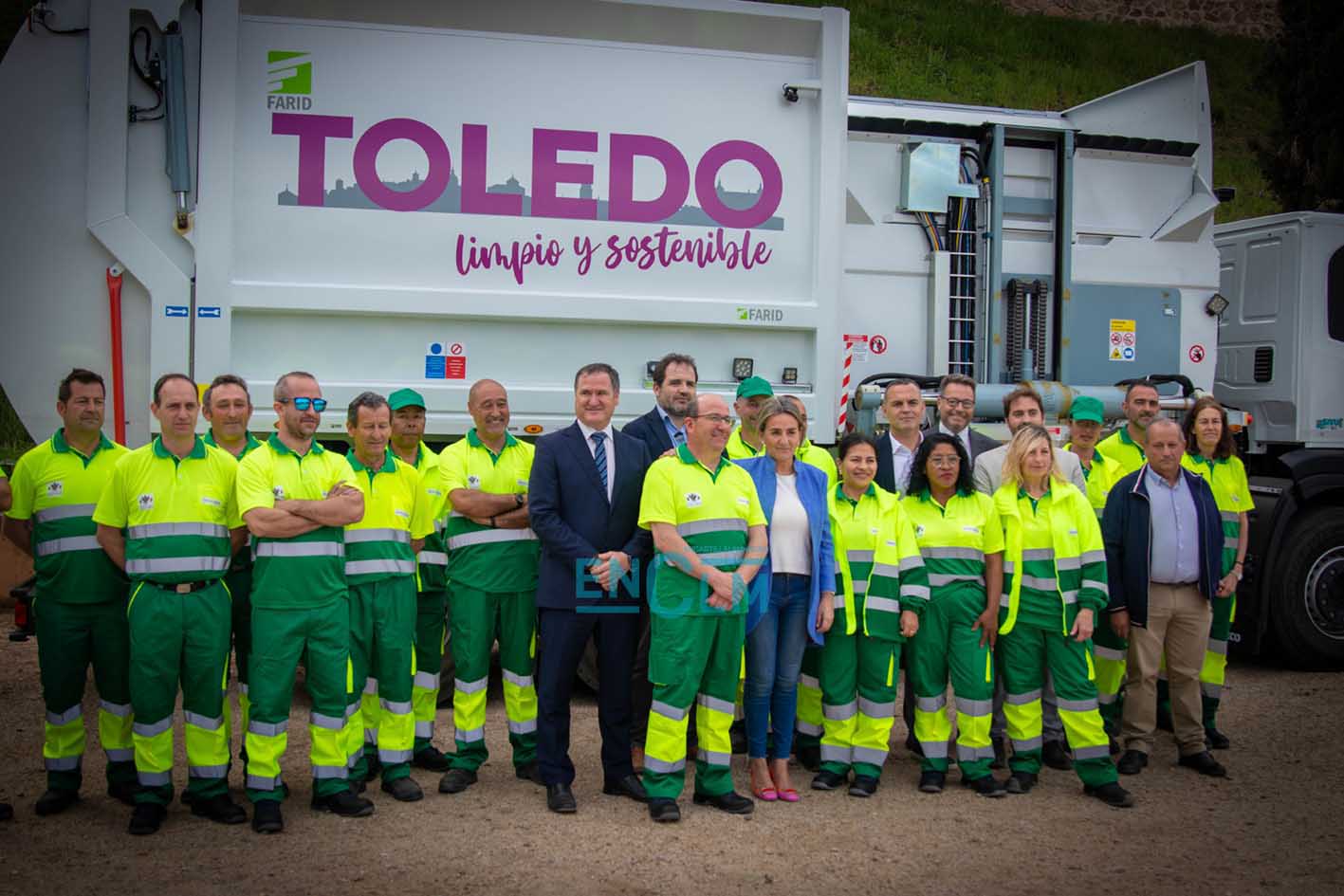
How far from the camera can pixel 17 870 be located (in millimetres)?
4242

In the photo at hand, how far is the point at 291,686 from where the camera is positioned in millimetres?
4723

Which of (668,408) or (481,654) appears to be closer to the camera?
(481,654)

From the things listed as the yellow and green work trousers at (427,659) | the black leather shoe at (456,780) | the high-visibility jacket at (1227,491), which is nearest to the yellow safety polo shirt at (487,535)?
the yellow and green work trousers at (427,659)

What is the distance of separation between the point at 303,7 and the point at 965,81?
848 inches

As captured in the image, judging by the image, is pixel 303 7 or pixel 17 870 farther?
pixel 303 7

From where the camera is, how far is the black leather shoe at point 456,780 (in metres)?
5.20

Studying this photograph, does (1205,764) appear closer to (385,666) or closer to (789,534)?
(789,534)

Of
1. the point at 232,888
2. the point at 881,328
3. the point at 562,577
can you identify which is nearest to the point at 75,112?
the point at 562,577

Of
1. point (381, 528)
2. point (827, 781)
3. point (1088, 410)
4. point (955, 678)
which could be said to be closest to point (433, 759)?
point (381, 528)

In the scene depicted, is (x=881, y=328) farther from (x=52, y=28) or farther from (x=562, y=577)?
(x=52, y=28)

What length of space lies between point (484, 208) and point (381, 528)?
200 cm

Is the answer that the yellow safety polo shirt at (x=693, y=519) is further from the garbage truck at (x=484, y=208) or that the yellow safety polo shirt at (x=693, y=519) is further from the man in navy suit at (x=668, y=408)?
the garbage truck at (x=484, y=208)

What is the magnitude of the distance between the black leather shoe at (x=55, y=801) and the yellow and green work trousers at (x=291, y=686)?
0.85 metres

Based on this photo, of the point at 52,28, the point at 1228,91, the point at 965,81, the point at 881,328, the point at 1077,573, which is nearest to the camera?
the point at 1077,573
